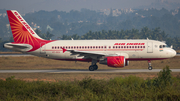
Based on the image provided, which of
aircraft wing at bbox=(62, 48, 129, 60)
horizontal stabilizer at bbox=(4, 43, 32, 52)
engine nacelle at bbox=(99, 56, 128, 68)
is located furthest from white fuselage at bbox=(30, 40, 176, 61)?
horizontal stabilizer at bbox=(4, 43, 32, 52)

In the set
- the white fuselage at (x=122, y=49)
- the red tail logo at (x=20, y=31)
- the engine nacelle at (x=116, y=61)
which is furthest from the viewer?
the red tail logo at (x=20, y=31)

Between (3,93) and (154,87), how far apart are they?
11.4 meters

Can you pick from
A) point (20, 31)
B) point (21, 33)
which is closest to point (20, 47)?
point (21, 33)

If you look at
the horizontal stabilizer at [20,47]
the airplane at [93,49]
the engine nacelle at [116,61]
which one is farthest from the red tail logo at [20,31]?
the engine nacelle at [116,61]

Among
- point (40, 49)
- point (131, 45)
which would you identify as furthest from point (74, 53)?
point (131, 45)

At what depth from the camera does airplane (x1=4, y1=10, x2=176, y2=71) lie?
115 feet

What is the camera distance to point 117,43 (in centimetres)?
3603

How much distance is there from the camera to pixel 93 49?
119ft

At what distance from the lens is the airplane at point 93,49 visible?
3503 centimetres

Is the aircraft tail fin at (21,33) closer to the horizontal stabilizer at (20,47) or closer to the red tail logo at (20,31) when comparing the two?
the red tail logo at (20,31)

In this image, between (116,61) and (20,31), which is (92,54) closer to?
(116,61)

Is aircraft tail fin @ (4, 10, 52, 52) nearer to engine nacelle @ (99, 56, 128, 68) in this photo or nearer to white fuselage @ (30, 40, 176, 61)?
white fuselage @ (30, 40, 176, 61)

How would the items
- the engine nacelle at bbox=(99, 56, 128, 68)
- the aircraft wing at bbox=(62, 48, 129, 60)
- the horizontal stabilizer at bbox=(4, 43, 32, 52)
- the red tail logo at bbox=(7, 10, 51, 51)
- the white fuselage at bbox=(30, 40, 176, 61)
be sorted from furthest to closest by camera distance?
the red tail logo at bbox=(7, 10, 51, 51)
the horizontal stabilizer at bbox=(4, 43, 32, 52)
the white fuselage at bbox=(30, 40, 176, 61)
the aircraft wing at bbox=(62, 48, 129, 60)
the engine nacelle at bbox=(99, 56, 128, 68)

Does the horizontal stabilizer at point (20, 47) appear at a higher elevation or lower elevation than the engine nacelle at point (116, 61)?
higher
